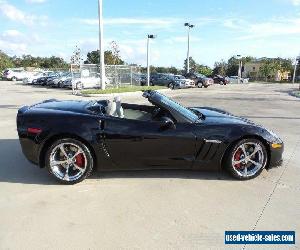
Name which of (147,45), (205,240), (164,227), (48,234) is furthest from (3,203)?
(147,45)

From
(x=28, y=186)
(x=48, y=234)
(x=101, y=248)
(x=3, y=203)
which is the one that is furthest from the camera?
(x=28, y=186)

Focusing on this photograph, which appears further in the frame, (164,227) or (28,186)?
(28,186)

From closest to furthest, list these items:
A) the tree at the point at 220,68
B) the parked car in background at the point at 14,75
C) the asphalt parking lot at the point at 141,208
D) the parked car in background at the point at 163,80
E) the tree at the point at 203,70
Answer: the asphalt parking lot at the point at 141,208 → the parked car in background at the point at 163,80 → the parked car in background at the point at 14,75 → the tree at the point at 203,70 → the tree at the point at 220,68

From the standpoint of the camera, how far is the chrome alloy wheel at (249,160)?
518cm

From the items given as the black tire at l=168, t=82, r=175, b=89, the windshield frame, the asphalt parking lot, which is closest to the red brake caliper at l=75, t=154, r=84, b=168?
the asphalt parking lot

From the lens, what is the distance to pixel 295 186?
5.02 meters

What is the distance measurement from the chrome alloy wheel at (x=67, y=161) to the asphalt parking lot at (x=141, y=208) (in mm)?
174

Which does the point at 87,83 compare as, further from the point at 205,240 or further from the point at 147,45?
the point at 205,240

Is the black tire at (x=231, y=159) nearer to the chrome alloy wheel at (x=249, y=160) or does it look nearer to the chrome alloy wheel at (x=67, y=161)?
the chrome alloy wheel at (x=249, y=160)

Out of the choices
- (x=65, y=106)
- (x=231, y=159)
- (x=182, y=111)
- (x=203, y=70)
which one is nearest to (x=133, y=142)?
(x=182, y=111)

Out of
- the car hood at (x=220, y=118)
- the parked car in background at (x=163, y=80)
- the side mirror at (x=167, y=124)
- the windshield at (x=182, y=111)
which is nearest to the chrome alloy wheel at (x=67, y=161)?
the side mirror at (x=167, y=124)

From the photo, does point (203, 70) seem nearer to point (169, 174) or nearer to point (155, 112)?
point (155, 112)

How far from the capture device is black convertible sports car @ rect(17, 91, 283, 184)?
194 inches

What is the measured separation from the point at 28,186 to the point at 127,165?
54.3 inches
